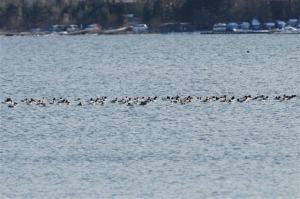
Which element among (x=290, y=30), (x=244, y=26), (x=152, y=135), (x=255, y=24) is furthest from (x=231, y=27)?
(x=152, y=135)

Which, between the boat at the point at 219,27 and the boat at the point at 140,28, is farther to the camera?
the boat at the point at 140,28

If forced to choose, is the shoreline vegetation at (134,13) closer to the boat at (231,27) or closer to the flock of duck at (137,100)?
the boat at (231,27)

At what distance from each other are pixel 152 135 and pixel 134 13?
324 feet

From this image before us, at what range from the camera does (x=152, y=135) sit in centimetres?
4078

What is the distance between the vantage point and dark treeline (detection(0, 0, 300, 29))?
134m

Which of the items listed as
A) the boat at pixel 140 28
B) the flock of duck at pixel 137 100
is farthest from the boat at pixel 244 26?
the flock of duck at pixel 137 100

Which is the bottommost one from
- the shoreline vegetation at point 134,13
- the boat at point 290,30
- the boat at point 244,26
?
the boat at point 290,30

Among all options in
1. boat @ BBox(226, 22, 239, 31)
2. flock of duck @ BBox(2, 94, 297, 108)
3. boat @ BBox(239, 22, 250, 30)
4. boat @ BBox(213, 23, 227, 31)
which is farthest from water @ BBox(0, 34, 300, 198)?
boat @ BBox(239, 22, 250, 30)

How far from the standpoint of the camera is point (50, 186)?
1273 inches

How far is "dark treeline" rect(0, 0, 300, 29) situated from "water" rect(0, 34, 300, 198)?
55.1 metres

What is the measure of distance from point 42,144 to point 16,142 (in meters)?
1.15

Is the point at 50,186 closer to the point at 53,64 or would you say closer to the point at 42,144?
the point at 42,144

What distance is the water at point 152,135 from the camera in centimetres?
3231

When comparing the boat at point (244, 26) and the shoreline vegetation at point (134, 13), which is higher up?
the shoreline vegetation at point (134, 13)
